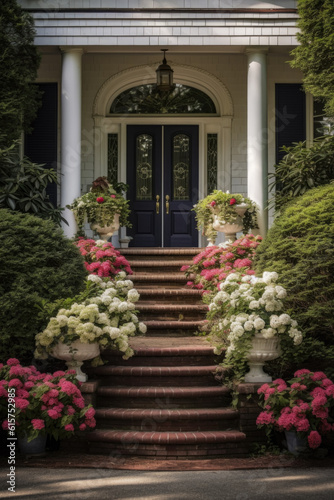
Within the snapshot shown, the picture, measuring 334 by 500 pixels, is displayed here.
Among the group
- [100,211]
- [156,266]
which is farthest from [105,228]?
[156,266]

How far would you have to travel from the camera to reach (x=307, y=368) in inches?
279

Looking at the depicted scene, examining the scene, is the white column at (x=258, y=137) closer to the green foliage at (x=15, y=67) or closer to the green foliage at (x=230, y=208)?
the green foliage at (x=230, y=208)

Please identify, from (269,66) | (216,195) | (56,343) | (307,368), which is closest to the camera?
(56,343)

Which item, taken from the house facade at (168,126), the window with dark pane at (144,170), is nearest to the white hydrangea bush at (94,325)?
the house facade at (168,126)

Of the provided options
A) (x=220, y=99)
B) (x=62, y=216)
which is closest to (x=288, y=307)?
(x=62, y=216)

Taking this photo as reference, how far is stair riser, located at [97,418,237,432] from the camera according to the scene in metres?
6.57

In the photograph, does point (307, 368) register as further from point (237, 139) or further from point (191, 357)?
point (237, 139)

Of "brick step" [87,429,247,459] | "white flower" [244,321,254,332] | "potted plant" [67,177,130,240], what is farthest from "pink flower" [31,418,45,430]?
"potted plant" [67,177,130,240]

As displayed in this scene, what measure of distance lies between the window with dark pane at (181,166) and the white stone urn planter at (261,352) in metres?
5.98

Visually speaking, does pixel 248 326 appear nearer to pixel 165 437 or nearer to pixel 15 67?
pixel 165 437

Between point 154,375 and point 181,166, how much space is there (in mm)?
5950

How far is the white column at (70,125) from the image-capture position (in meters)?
10.6

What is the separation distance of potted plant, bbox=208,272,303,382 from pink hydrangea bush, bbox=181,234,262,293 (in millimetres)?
1719

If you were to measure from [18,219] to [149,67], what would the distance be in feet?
18.8
